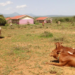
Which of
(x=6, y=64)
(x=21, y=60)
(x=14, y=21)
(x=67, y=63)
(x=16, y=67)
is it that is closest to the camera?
(x=67, y=63)

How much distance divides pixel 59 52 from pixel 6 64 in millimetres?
2338

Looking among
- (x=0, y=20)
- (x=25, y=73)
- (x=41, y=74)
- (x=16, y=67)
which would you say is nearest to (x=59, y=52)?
(x=41, y=74)

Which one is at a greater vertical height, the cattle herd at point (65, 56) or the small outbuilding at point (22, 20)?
the small outbuilding at point (22, 20)

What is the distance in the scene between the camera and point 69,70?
13.2 feet

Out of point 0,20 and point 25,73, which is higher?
point 0,20

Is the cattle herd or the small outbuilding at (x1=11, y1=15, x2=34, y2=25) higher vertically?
the small outbuilding at (x1=11, y1=15, x2=34, y2=25)

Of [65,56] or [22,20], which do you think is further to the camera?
[22,20]

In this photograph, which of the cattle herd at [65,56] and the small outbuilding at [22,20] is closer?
the cattle herd at [65,56]

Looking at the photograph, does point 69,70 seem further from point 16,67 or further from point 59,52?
point 16,67

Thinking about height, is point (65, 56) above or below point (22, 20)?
below

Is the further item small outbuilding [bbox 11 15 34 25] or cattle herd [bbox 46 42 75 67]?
small outbuilding [bbox 11 15 34 25]

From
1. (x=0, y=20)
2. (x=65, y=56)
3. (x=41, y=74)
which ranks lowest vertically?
(x=41, y=74)

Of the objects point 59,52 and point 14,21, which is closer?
point 59,52

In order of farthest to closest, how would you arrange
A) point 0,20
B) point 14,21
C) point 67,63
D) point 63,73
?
point 14,21 → point 0,20 → point 67,63 → point 63,73
